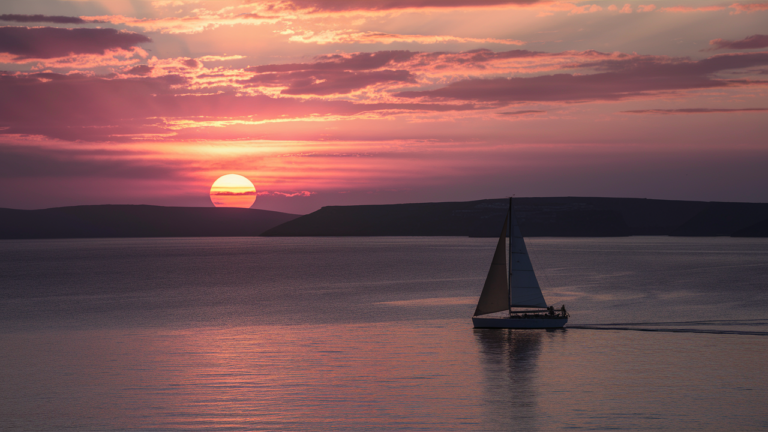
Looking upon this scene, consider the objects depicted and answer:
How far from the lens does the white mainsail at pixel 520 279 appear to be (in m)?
50.5

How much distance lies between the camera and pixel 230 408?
2873cm

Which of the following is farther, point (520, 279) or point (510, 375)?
point (520, 279)

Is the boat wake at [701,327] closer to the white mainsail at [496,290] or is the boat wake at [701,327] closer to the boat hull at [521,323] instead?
the boat hull at [521,323]

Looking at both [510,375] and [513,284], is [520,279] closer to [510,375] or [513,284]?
[513,284]

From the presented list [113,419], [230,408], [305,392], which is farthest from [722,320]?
[113,419]

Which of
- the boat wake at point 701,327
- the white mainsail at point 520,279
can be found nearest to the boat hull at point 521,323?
the white mainsail at point 520,279

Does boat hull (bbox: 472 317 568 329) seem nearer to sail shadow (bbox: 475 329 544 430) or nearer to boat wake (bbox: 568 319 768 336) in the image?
sail shadow (bbox: 475 329 544 430)

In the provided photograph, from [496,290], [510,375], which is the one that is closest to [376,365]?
[510,375]

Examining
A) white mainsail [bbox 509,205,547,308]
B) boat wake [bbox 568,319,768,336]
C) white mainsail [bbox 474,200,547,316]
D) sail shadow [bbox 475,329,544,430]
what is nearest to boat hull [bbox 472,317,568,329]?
sail shadow [bbox 475,329,544,430]

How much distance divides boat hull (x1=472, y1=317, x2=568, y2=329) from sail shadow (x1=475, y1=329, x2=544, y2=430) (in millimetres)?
626

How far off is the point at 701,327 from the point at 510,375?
88.1 ft

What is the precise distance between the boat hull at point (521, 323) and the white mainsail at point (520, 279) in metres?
1.18

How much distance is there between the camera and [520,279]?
50750 millimetres

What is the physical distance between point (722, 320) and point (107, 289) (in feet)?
260
